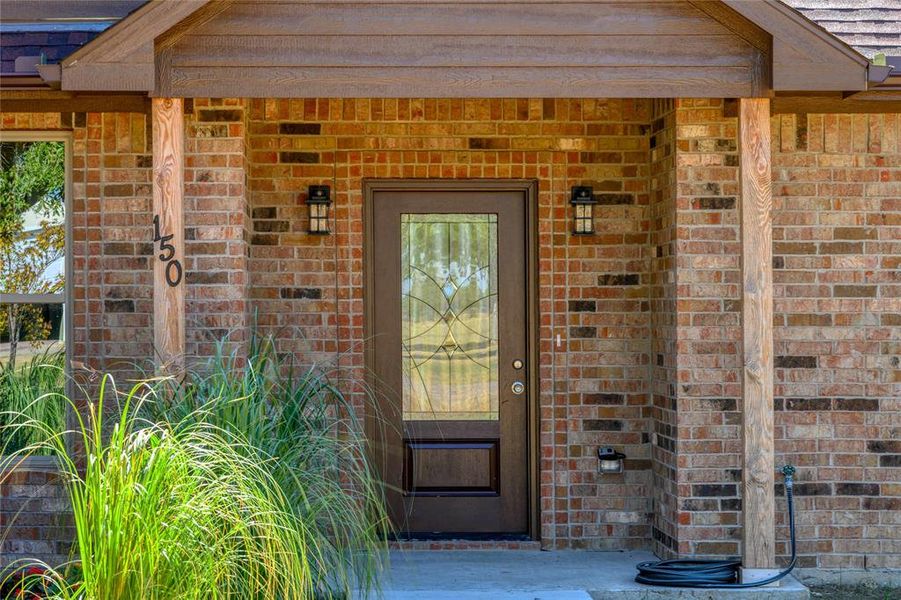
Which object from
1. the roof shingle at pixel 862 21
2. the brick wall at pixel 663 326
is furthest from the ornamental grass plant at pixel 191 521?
the roof shingle at pixel 862 21

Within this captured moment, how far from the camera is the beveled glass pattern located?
6.80 meters

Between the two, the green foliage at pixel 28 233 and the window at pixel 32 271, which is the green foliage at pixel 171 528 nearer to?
the window at pixel 32 271

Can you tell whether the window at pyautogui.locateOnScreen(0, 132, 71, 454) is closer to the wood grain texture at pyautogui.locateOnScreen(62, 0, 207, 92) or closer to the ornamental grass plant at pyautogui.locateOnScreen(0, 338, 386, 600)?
the wood grain texture at pyautogui.locateOnScreen(62, 0, 207, 92)

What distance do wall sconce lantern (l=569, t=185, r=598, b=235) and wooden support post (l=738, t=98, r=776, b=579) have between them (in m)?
1.36

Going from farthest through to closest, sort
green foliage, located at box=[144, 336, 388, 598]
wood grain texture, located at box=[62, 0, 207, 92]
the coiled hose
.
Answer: the coiled hose
wood grain texture, located at box=[62, 0, 207, 92]
green foliage, located at box=[144, 336, 388, 598]

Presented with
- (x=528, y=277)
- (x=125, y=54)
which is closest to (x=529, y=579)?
(x=528, y=277)

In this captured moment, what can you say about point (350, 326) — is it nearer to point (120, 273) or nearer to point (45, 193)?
point (120, 273)

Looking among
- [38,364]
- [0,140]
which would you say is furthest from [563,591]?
[0,140]

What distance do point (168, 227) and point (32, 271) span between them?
142 centimetres

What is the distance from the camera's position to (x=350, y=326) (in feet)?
21.8

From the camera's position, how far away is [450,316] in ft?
22.3

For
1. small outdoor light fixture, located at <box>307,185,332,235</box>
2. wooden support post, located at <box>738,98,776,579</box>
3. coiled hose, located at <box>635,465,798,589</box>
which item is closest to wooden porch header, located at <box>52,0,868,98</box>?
wooden support post, located at <box>738,98,776,579</box>

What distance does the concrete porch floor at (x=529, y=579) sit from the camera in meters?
5.59

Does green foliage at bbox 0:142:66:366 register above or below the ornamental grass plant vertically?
above
